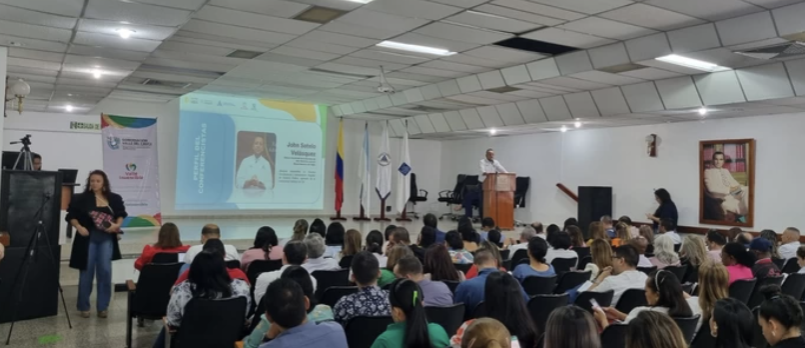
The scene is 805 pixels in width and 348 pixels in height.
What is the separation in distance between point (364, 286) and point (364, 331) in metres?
0.33

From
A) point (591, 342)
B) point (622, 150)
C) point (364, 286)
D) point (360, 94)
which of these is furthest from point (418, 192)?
point (591, 342)

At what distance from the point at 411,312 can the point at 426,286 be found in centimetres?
111

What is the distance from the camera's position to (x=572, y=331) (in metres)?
1.92

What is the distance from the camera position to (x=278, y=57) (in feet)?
29.2

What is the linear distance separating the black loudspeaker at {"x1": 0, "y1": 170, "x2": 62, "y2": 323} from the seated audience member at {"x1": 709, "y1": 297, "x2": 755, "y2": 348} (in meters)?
5.28

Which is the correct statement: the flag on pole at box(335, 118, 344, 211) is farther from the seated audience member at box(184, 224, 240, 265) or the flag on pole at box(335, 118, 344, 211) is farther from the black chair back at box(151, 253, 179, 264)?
the black chair back at box(151, 253, 179, 264)

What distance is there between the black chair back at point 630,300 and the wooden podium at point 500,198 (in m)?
8.51

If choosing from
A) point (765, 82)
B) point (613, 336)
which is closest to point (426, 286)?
point (613, 336)

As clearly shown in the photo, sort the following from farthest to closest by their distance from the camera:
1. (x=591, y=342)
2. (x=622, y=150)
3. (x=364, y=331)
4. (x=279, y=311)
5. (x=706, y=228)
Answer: (x=622, y=150), (x=706, y=228), (x=364, y=331), (x=279, y=311), (x=591, y=342)

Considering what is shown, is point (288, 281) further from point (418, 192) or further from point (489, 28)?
point (418, 192)

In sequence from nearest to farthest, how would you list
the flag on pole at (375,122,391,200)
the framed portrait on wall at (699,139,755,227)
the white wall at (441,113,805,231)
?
1. the white wall at (441,113,805,231)
2. the framed portrait on wall at (699,139,755,227)
3. the flag on pole at (375,122,391,200)

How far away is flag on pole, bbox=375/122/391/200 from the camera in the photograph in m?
14.5

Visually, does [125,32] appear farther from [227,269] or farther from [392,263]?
[392,263]

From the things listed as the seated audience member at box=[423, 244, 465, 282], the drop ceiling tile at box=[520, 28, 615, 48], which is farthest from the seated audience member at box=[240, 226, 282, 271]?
the drop ceiling tile at box=[520, 28, 615, 48]
